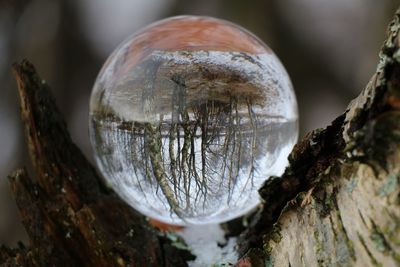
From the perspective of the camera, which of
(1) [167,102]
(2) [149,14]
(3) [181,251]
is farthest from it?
(2) [149,14]

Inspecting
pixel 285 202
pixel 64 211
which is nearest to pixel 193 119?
pixel 285 202

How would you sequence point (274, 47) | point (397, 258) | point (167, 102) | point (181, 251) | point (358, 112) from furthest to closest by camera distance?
point (274, 47)
point (181, 251)
point (167, 102)
point (358, 112)
point (397, 258)

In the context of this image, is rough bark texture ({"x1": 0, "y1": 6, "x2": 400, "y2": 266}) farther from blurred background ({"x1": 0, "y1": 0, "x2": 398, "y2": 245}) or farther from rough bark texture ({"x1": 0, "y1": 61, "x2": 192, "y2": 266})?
blurred background ({"x1": 0, "y1": 0, "x2": 398, "y2": 245})

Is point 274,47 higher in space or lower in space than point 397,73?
higher

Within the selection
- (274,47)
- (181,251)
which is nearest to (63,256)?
(181,251)

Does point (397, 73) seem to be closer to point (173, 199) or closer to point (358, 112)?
point (358, 112)

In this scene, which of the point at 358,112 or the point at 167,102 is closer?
the point at 358,112

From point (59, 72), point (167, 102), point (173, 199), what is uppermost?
point (59, 72)
